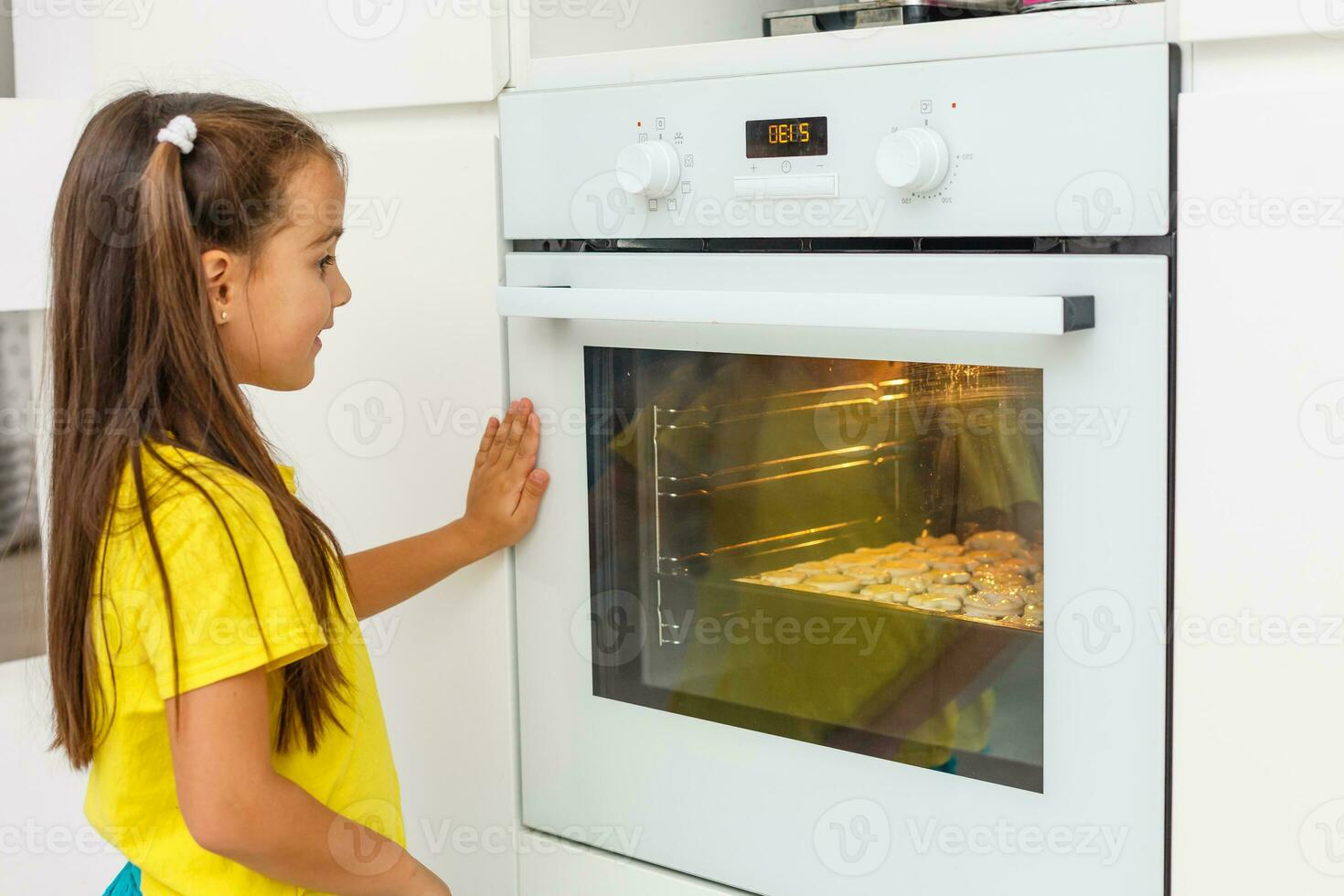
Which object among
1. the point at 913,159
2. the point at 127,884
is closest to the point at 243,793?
the point at 127,884

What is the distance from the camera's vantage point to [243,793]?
2.64ft

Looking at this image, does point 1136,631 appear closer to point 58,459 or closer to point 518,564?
point 518,564

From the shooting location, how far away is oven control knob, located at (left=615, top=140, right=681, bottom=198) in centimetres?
97

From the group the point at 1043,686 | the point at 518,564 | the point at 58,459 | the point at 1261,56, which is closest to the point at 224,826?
the point at 58,459

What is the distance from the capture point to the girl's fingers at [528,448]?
42.9 inches

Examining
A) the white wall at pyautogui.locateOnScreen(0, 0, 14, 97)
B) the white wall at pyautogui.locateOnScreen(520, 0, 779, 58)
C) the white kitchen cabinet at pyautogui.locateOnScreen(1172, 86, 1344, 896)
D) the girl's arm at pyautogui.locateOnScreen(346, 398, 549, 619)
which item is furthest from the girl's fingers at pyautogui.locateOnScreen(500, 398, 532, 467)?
the white wall at pyautogui.locateOnScreen(0, 0, 14, 97)

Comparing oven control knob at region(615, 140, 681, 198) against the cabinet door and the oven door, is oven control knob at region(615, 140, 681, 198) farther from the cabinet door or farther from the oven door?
the cabinet door

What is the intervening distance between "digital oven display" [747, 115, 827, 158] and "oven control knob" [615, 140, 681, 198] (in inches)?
2.5

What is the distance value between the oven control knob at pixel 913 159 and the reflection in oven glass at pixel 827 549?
0.13 m

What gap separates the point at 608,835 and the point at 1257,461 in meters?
0.60

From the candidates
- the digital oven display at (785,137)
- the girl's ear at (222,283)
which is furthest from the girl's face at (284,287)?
the digital oven display at (785,137)

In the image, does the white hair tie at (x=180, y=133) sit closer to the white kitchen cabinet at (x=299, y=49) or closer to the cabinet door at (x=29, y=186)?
the white kitchen cabinet at (x=299, y=49)

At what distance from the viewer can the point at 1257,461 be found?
77 cm

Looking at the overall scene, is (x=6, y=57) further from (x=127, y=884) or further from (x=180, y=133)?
(x=127, y=884)
